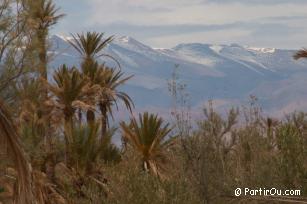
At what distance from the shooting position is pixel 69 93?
22.8 metres

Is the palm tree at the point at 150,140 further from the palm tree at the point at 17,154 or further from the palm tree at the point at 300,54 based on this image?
the palm tree at the point at 17,154

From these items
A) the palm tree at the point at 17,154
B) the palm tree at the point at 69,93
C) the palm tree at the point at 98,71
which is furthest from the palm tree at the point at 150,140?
the palm tree at the point at 17,154

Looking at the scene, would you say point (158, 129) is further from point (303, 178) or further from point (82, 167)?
point (303, 178)

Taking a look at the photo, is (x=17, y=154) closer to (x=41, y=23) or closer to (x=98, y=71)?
(x=41, y=23)

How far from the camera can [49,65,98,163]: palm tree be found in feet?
73.8

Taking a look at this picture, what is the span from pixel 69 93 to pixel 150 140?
467cm

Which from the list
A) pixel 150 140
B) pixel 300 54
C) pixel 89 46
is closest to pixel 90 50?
pixel 89 46

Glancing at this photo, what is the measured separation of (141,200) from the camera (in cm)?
1137

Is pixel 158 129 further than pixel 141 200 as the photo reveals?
Yes

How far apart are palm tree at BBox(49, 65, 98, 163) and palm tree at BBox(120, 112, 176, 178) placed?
352cm

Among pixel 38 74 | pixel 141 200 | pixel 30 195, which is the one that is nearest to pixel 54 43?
pixel 38 74

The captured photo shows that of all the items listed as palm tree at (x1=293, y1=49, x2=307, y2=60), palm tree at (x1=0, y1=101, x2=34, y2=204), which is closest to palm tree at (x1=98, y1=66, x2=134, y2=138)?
palm tree at (x1=293, y1=49, x2=307, y2=60)

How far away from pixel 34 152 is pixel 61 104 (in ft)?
17.5

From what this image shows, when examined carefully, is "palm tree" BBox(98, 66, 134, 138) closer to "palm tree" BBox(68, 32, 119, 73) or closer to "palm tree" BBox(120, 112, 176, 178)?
"palm tree" BBox(68, 32, 119, 73)
